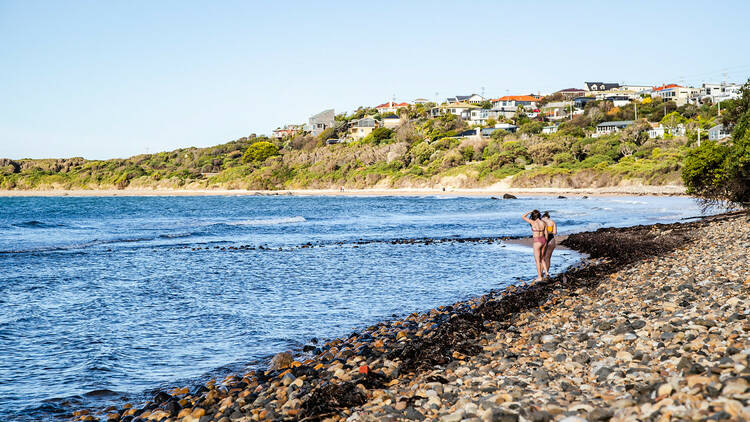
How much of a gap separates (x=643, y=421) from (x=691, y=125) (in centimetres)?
11114

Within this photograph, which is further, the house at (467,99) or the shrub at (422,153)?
the house at (467,99)

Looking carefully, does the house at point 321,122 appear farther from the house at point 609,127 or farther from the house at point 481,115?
the house at point 609,127

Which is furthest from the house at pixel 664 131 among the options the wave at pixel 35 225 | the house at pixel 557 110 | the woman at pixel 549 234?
the woman at pixel 549 234

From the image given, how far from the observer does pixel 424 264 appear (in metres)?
21.6

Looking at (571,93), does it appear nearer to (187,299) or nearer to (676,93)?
(676,93)

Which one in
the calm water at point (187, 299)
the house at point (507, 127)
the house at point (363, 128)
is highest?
the house at point (363, 128)

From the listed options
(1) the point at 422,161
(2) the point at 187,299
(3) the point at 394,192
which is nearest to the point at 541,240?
(2) the point at 187,299

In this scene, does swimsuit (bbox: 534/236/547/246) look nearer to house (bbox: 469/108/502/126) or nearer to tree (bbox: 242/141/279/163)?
tree (bbox: 242/141/279/163)

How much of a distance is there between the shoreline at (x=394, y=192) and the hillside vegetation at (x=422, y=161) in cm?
293

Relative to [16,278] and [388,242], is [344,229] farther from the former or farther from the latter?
[16,278]

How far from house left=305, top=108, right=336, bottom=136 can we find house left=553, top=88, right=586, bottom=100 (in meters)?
71.8

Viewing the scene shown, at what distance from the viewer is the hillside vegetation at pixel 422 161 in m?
87.2

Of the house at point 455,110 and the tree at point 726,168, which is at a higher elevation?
the house at point 455,110

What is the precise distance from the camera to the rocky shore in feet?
17.0
